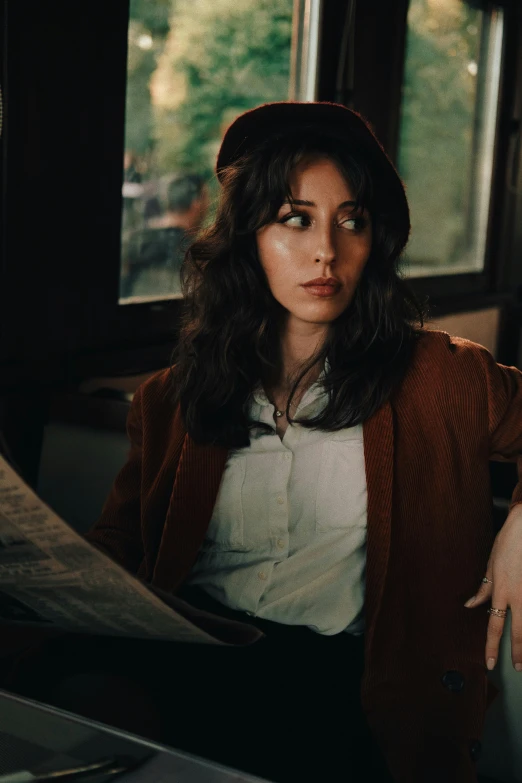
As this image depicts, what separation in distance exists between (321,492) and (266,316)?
0.32 meters

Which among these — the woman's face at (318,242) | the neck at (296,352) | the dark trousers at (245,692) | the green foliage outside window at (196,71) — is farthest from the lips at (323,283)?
the green foliage outside window at (196,71)

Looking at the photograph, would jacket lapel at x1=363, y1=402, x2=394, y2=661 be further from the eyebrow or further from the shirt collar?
the eyebrow

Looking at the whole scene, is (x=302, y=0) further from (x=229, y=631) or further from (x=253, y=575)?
(x=229, y=631)

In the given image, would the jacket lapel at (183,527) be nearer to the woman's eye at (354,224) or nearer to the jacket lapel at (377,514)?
the jacket lapel at (377,514)

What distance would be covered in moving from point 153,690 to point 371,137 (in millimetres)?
Answer: 847

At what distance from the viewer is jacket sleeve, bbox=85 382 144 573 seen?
1324 mm

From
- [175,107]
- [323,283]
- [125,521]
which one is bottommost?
[125,521]

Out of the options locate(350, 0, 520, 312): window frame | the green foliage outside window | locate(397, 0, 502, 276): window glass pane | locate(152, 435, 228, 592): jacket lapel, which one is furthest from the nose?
locate(397, 0, 502, 276): window glass pane

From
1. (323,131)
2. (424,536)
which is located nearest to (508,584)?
(424,536)

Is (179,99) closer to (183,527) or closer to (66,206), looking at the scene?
(66,206)

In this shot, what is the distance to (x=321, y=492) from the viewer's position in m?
1.25

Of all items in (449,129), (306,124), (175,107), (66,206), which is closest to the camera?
(306,124)

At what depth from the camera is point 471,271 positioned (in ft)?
14.5

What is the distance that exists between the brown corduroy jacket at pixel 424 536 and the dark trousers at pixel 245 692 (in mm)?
48
